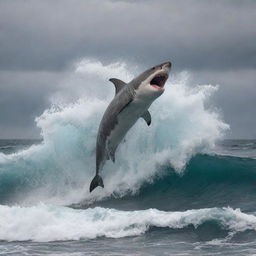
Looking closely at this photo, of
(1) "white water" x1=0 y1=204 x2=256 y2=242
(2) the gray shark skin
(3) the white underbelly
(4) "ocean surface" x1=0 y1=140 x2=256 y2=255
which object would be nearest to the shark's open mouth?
(2) the gray shark skin

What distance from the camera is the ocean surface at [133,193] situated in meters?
15.0

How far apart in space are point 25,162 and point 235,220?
51.8ft

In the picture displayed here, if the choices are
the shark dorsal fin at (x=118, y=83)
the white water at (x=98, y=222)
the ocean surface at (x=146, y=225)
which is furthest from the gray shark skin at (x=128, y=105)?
the ocean surface at (x=146, y=225)

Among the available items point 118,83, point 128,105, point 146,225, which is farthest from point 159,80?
point 146,225

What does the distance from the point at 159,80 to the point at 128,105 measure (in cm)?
107

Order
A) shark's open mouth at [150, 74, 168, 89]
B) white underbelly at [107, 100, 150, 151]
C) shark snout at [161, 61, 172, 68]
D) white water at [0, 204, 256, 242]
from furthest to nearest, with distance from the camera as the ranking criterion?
white water at [0, 204, 256, 242] < white underbelly at [107, 100, 150, 151] < shark's open mouth at [150, 74, 168, 89] < shark snout at [161, 61, 172, 68]

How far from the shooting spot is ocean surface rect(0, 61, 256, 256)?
1497cm

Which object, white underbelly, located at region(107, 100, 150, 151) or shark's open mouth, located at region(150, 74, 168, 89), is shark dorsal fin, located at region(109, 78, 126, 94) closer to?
white underbelly, located at region(107, 100, 150, 151)

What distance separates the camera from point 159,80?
14273mm

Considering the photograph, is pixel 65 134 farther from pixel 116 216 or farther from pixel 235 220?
pixel 235 220

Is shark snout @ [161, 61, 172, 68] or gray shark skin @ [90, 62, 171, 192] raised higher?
shark snout @ [161, 61, 172, 68]

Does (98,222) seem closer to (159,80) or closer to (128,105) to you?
(128,105)

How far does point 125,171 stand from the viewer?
2491 centimetres

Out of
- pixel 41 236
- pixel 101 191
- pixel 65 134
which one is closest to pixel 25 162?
pixel 65 134
